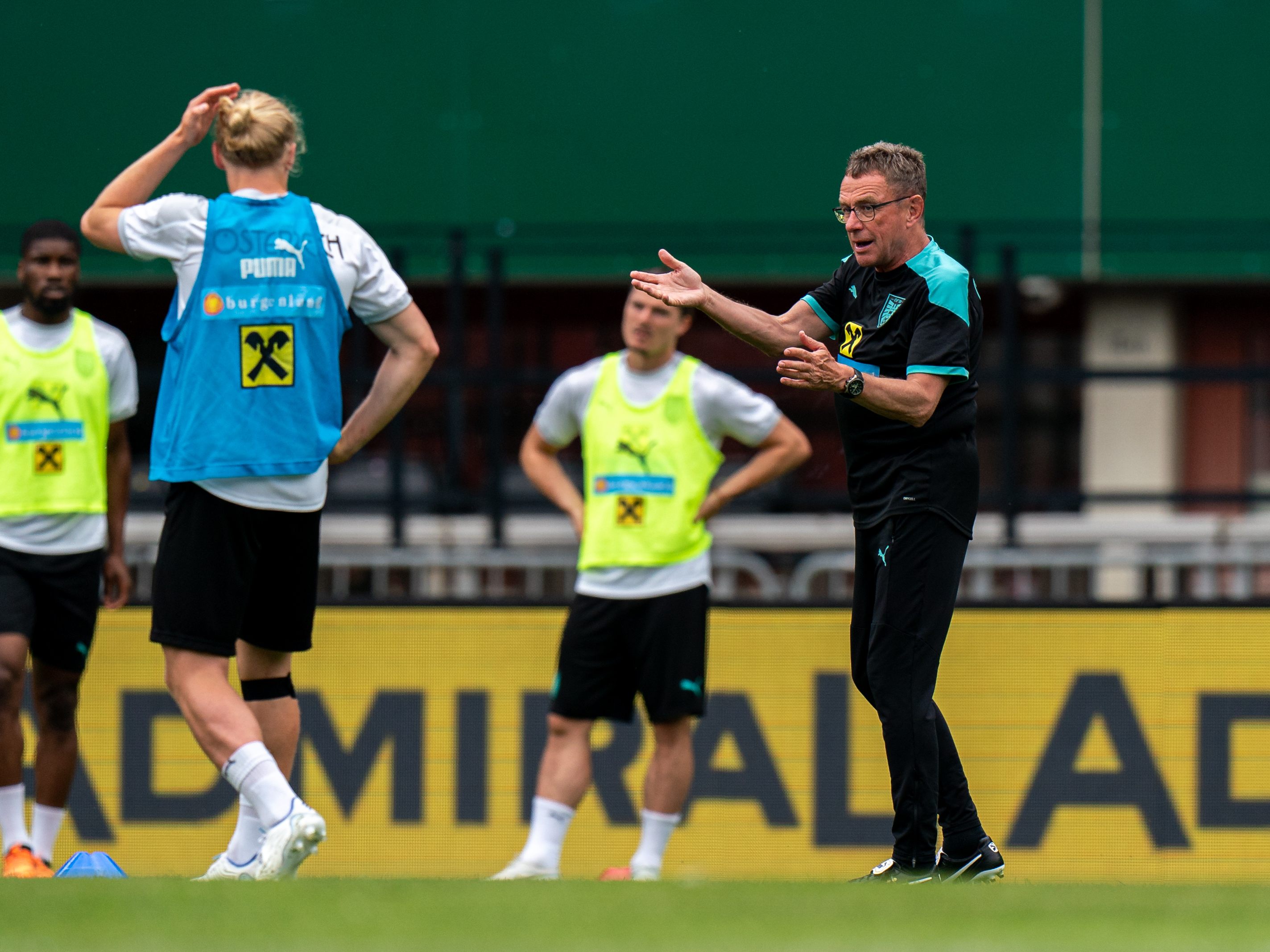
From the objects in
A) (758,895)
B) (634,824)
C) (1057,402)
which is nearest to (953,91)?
(1057,402)

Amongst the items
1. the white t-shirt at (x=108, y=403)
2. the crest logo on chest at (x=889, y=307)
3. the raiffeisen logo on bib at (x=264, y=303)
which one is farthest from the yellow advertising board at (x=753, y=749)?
the raiffeisen logo on bib at (x=264, y=303)

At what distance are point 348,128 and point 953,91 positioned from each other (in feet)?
14.7

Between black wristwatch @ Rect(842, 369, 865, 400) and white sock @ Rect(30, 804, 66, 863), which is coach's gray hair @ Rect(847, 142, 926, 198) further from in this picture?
white sock @ Rect(30, 804, 66, 863)

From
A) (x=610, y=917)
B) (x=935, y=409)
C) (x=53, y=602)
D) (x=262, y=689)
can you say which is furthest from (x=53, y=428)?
(x=610, y=917)

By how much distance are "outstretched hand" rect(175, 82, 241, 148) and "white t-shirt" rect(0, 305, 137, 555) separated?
2.11m

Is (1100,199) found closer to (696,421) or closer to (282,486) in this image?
(696,421)

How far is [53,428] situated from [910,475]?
3624 millimetres

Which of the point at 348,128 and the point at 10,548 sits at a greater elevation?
the point at 348,128

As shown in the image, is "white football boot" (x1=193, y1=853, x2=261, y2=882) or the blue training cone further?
the blue training cone

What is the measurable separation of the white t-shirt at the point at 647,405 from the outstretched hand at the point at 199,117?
8.47ft

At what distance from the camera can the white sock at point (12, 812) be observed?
22.2 ft

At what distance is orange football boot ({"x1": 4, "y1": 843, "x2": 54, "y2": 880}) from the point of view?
6375 mm

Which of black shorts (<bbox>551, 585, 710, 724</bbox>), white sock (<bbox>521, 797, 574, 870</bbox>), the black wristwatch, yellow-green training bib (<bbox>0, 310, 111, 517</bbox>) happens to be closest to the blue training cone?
yellow-green training bib (<bbox>0, 310, 111, 517</bbox>)

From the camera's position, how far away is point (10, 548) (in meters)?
6.71
